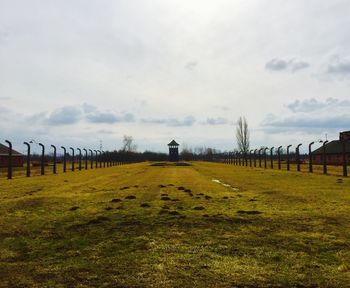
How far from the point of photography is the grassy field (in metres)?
6.88

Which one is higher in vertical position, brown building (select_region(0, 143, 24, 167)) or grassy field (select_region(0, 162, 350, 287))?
brown building (select_region(0, 143, 24, 167))

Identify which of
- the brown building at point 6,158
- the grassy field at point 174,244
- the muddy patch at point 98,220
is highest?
the brown building at point 6,158

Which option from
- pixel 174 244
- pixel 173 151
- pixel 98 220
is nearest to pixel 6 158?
pixel 173 151

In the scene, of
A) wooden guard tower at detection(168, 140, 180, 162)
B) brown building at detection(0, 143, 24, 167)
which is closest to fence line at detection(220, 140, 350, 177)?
wooden guard tower at detection(168, 140, 180, 162)

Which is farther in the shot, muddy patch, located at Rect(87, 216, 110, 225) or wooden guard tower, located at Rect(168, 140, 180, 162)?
wooden guard tower, located at Rect(168, 140, 180, 162)

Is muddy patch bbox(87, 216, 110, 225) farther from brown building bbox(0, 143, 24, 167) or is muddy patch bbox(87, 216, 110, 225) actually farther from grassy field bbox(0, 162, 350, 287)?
brown building bbox(0, 143, 24, 167)

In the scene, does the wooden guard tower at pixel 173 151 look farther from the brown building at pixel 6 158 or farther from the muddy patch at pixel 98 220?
the muddy patch at pixel 98 220

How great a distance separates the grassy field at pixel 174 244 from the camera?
22.6 feet

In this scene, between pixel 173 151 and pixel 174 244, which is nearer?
pixel 174 244

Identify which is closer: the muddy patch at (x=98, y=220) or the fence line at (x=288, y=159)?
the muddy patch at (x=98, y=220)

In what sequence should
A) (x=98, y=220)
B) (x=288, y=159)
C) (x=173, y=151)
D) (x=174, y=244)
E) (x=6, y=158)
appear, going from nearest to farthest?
(x=174, y=244) < (x=98, y=220) < (x=288, y=159) < (x=6, y=158) < (x=173, y=151)

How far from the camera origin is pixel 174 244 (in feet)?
29.8

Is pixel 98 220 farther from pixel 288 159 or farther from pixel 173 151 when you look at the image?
pixel 173 151

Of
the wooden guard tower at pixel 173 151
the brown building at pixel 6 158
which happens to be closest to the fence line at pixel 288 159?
the wooden guard tower at pixel 173 151
